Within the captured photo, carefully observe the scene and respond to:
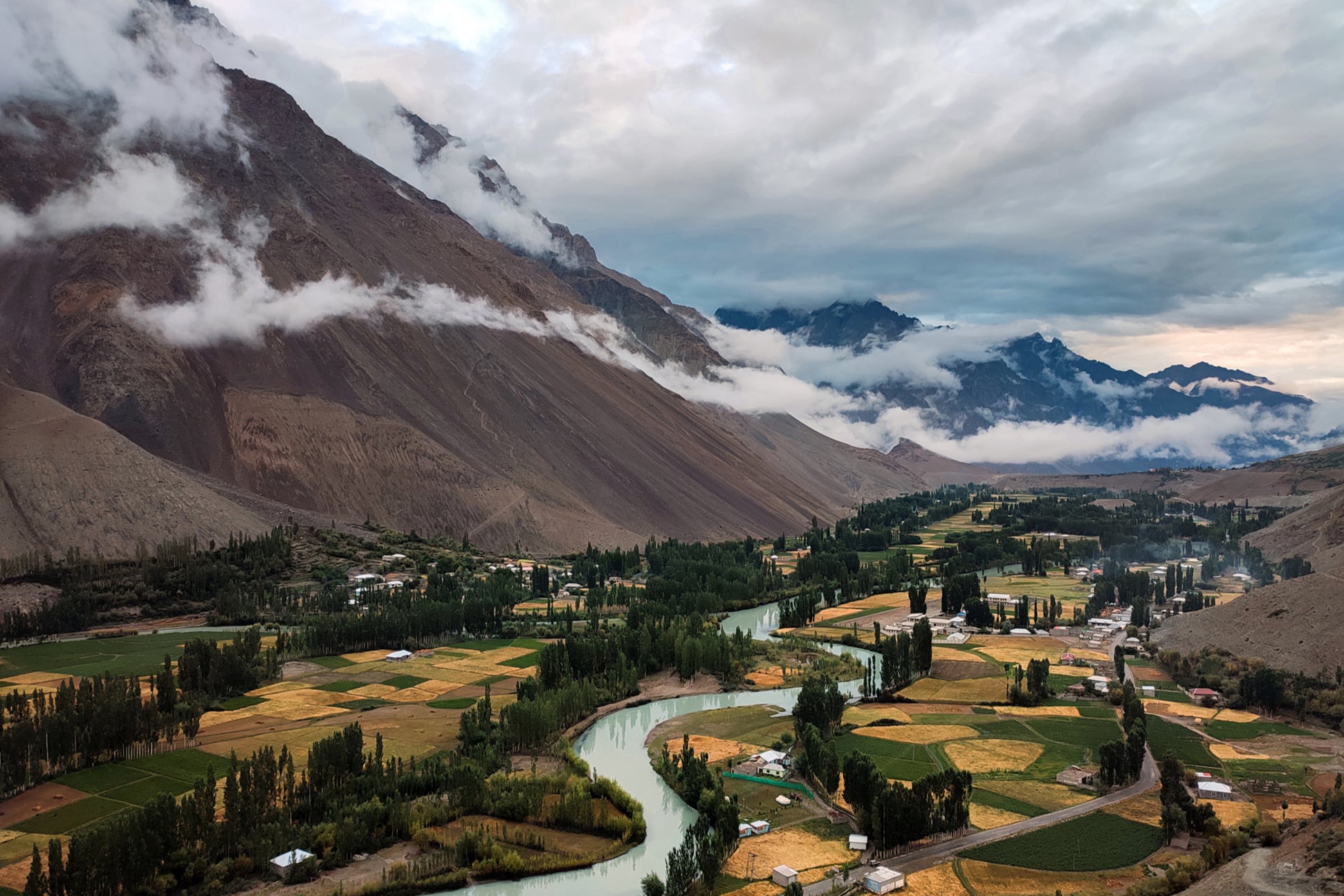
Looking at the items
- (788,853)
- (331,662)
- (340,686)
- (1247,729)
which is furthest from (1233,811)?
(331,662)

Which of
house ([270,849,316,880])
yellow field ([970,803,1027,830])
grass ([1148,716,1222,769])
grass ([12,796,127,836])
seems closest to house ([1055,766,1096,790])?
grass ([1148,716,1222,769])

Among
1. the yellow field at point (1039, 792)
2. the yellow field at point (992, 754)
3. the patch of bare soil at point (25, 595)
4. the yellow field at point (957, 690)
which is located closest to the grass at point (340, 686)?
the patch of bare soil at point (25, 595)

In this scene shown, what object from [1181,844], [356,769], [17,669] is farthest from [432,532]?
[1181,844]

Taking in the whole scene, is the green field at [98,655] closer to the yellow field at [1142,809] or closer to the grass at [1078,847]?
the grass at [1078,847]

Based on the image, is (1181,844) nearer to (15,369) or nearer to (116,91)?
(15,369)

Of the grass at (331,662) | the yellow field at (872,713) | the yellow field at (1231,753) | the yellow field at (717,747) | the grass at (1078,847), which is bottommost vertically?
the grass at (1078,847)

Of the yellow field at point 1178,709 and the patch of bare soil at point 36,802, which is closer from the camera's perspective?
the patch of bare soil at point 36,802
